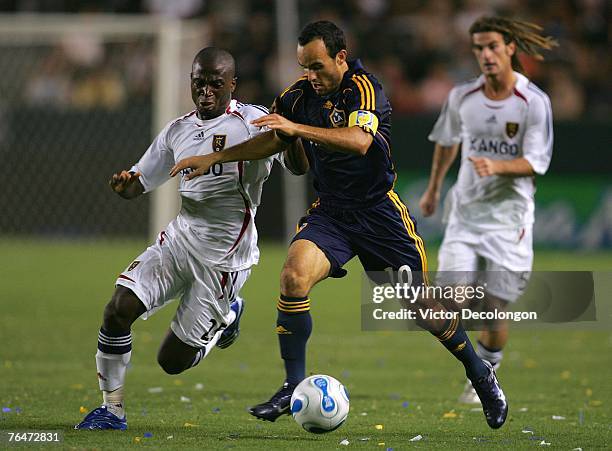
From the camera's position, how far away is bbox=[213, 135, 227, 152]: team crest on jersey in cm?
703

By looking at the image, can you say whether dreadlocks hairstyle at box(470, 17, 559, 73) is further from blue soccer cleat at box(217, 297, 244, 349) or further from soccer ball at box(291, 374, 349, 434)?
soccer ball at box(291, 374, 349, 434)

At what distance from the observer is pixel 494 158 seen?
8812 mm

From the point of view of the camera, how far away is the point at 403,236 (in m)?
7.05

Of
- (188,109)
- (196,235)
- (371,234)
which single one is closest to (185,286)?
(196,235)

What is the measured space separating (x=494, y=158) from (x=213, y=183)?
256 cm

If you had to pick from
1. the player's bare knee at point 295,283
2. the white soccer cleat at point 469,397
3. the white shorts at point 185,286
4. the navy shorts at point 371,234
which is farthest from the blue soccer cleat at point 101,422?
the white soccer cleat at point 469,397

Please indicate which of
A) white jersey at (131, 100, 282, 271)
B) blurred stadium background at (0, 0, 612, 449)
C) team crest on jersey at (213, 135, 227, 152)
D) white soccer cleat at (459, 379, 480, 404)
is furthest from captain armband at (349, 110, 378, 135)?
blurred stadium background at (0, 0, 612, 449)

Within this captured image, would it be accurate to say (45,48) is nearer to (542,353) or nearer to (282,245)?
(282,245)

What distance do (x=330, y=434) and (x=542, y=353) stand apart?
15.7 ft

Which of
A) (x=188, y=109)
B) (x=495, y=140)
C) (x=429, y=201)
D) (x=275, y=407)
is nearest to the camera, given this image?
(x=275, y=407)

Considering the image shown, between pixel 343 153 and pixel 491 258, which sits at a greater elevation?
pixel 343 153

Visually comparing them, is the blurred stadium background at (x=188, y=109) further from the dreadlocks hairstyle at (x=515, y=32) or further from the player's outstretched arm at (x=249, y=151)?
the player's outstretched arm at (x=249, y=151)

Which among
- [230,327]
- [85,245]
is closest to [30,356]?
[230,327]

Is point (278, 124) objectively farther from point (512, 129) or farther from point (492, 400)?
point (512, 129)
